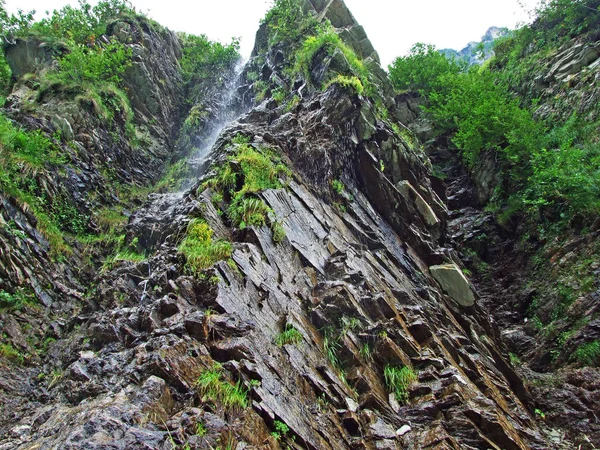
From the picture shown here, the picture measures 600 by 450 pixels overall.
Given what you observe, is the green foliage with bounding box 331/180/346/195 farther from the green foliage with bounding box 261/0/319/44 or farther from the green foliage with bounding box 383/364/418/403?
the green foliage with bounding box 261/0/319/44

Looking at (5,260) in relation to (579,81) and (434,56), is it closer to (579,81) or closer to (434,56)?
(579,81)

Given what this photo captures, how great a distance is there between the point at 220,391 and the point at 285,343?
1691 millimetres

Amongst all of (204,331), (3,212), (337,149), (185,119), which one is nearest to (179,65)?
(185,119)

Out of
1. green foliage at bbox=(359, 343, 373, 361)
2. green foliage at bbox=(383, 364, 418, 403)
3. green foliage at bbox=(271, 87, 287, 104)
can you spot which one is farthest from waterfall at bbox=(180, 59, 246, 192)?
green foliage at bbox=(383, 364, 418, 403)

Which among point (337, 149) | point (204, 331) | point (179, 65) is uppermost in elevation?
point (179, 65)

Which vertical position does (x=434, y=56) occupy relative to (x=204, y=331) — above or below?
above

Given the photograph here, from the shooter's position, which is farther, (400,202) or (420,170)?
(420,170)

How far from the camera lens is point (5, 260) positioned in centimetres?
866

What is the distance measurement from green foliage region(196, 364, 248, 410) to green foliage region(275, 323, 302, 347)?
1.36 metres

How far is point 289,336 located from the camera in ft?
21.8

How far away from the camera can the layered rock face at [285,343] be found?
16.1 feet

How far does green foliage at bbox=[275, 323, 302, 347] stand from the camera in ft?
21.4

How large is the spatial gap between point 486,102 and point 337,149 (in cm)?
928

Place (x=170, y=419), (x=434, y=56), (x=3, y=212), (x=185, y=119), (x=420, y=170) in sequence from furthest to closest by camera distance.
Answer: (x=434, y=56)
(x=185, y=119)
(x=420, y=170)
(x=3, y=212)
(x=170, y=419)
